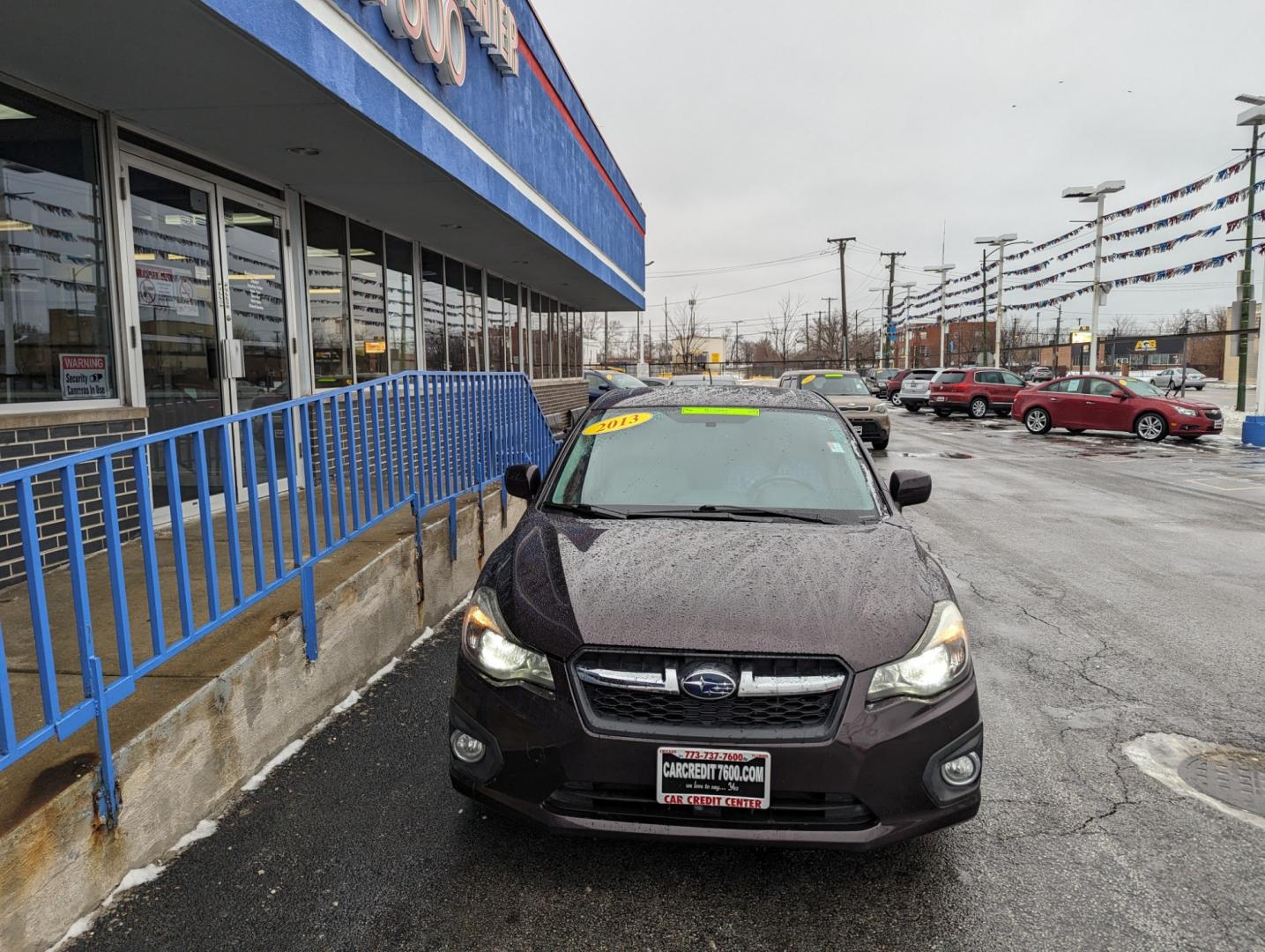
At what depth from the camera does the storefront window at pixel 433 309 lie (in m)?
12.2

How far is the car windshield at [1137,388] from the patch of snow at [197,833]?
73.0 feet

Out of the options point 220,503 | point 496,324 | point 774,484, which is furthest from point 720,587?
point 496,324

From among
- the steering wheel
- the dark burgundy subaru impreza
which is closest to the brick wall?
the dark burgundy subaru impreza

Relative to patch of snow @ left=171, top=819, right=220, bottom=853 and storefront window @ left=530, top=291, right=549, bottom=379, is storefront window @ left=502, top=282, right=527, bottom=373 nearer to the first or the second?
storefront window @ left=530, top=291, right=549, bottom=379

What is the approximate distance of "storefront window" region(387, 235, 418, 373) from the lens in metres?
11.0

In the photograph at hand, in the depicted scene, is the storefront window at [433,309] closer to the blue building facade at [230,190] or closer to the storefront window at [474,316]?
the blue building facade at [230,190]

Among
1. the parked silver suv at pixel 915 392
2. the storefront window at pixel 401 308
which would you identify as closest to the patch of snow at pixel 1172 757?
the storefront window at pixel 401 308

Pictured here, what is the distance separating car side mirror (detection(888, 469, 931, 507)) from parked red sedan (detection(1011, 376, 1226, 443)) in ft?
61.2

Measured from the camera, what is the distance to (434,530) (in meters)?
5.66

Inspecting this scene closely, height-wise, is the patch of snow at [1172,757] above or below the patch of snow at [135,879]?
below

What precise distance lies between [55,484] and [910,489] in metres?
4.83

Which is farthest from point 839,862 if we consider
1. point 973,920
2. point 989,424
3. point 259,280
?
point 989,424

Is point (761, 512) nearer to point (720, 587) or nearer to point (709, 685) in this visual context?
point (720, 587)

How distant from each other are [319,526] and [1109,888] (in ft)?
14.0
